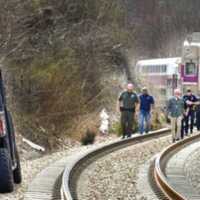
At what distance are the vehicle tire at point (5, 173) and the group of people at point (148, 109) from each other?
378 inches

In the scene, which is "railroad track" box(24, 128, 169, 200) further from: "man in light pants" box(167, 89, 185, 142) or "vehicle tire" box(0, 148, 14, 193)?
"man in light pants" box(167, 89, 185, 142)

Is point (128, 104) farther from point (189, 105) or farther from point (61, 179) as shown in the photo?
point (61, 179)

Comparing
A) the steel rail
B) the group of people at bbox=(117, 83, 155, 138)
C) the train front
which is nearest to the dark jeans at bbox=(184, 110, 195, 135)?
the steel rail

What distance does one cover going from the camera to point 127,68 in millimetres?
43125

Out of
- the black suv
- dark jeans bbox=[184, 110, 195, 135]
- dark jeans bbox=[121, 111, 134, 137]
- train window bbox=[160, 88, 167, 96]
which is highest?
the black suv

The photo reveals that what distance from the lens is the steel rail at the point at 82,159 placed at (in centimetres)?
1154

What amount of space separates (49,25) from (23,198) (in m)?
22.9

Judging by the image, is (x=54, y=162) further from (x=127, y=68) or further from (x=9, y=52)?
(x=127, y=68)

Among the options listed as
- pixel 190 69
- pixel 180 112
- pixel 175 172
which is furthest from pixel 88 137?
pixel 175 172

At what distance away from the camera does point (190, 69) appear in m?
31.8

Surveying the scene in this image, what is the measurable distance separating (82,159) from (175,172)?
226cm

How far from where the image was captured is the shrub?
81.2ft

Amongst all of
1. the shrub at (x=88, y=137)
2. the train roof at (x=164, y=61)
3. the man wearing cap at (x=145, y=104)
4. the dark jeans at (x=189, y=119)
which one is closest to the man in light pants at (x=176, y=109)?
the man wearing cap at (x=145, y=104)

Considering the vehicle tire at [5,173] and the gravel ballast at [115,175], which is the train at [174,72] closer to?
the gravel ballast at [115,175]
